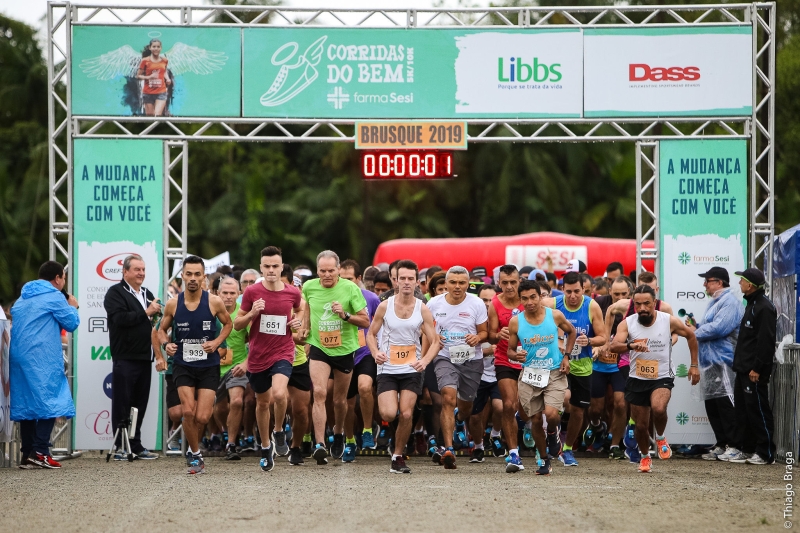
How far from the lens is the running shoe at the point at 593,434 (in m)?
14.1

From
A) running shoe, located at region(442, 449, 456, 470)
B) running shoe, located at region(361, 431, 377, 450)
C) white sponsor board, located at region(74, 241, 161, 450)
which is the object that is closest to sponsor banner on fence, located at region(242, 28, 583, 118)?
white sponsor board, located at region(74, 241, 161, 450)

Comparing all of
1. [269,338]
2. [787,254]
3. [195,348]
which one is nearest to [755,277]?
[787,254]

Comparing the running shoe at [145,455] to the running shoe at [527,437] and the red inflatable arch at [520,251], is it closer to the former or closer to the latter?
the running shoe at [527,437]

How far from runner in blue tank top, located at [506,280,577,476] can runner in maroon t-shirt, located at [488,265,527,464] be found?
0.74ft

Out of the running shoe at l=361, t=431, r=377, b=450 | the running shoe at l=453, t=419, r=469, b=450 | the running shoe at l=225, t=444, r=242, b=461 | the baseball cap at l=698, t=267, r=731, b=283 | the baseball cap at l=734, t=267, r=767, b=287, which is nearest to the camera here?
the baseball cap at l=734, t=267, r=767, b=287

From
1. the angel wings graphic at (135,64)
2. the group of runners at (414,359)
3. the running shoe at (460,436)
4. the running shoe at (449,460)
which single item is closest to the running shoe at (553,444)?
the group of runners at (414,359)

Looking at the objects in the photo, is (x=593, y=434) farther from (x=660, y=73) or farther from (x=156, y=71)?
(x=156, y=71)

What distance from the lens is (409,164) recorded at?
46.2ft

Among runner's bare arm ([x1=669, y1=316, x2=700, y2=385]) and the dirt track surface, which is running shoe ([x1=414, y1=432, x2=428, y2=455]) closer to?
the dirt track surface

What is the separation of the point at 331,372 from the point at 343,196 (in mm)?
27394

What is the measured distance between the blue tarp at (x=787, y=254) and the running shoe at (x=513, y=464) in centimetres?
463

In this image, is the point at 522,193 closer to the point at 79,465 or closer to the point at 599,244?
the point at 599,244

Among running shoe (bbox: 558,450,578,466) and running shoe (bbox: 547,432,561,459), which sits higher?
running shoe (bbox: 547,432,561,459)

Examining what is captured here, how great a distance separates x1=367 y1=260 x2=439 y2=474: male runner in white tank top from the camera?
11305 mm
